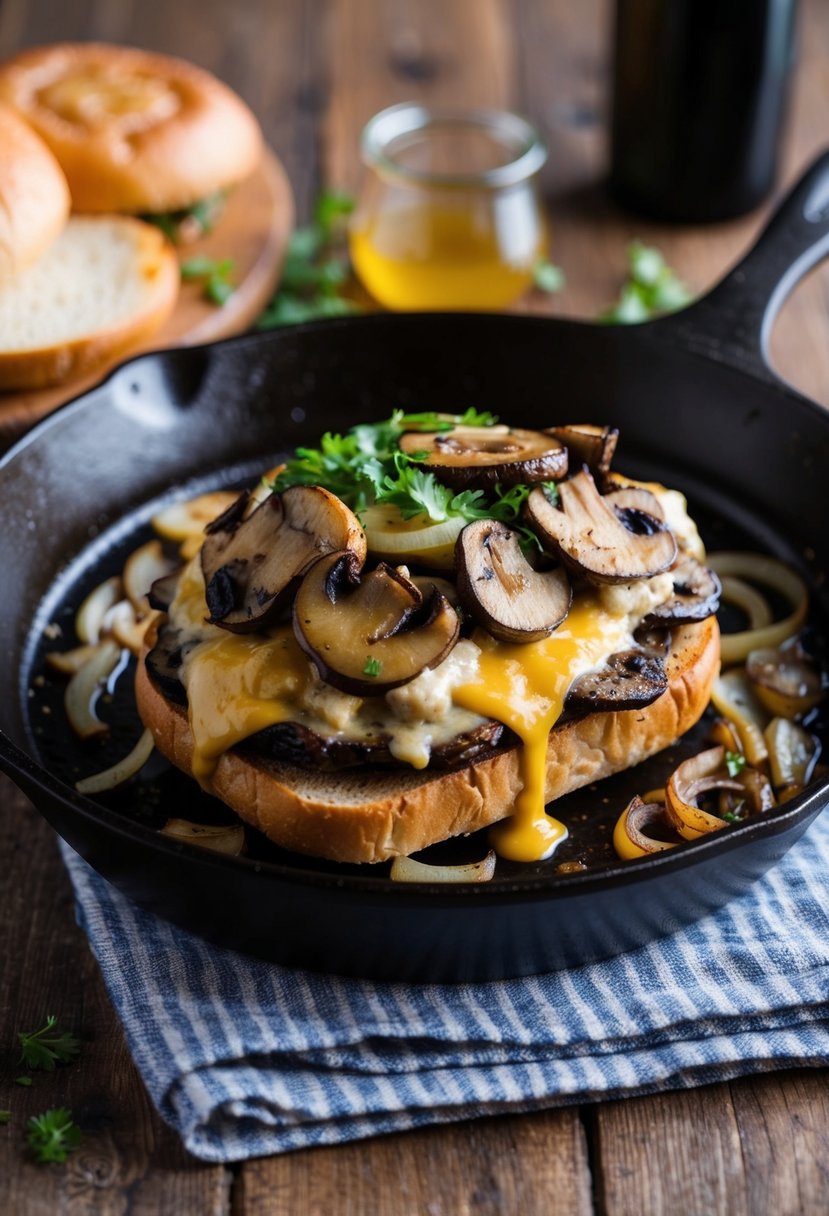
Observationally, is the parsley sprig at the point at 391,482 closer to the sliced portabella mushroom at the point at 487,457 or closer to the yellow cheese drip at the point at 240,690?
the sliced portabella mushroom at the point at 487,457

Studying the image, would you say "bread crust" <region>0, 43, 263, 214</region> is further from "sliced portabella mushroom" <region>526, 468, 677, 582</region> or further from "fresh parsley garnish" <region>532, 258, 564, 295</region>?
"sliced portabella mushroom" <region>526, 468, 677, 582</region>

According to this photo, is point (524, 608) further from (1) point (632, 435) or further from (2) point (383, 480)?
(1) point (632, 435)

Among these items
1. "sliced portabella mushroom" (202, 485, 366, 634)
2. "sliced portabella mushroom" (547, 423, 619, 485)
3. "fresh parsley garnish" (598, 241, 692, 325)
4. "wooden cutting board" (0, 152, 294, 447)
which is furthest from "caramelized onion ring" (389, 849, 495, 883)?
"fresh parsley garnish" (598, 241, 692, 325)

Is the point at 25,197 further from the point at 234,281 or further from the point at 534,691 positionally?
the point at 534,691

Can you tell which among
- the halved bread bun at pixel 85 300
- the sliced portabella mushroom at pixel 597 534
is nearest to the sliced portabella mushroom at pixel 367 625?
the sliced portabella mushroom at pixel 597 534

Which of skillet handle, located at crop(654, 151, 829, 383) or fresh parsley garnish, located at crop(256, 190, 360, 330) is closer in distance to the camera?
skillet handle, located at crop(654, 151, 829, 383)

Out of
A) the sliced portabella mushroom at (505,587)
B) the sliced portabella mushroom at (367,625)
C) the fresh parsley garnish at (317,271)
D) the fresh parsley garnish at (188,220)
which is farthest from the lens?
the fresh parsley garnish at (188,220)
